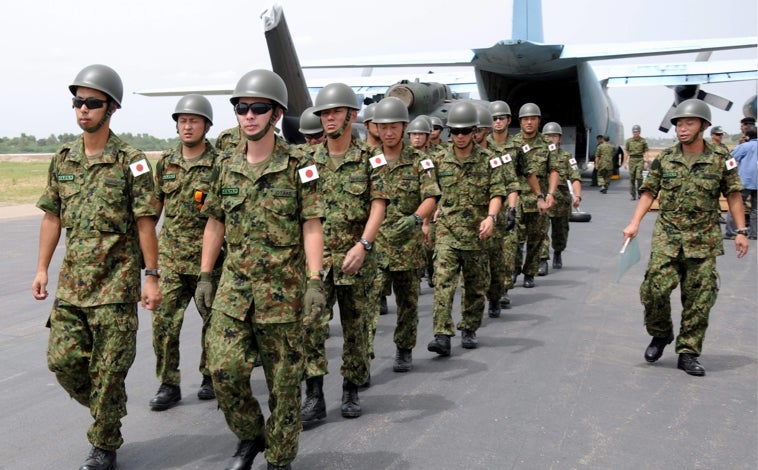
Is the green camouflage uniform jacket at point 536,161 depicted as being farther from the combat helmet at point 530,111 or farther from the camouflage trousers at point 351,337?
the camouflage trousers at point 351,337

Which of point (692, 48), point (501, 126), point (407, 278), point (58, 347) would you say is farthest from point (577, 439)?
point (692, 48)

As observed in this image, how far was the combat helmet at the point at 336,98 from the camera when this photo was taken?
15.2 ft

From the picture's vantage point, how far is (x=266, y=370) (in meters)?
3.62

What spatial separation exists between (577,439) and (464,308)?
7.51ft

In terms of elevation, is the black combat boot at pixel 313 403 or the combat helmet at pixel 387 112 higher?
the combat helmet at pixel 387 112

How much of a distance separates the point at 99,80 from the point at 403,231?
8.08ft

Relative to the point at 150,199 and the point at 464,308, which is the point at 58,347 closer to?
the point at 150,199

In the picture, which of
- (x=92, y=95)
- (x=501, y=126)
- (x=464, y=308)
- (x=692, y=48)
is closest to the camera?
(x=92, y=95)

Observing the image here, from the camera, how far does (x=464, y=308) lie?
6422mm

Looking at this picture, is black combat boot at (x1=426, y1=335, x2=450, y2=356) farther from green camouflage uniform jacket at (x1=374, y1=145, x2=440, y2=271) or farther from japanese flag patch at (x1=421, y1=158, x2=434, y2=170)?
japanese flag patch at (x1=421, y1=158, x2=434, y2=170)

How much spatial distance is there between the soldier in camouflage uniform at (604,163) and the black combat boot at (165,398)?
764 inches

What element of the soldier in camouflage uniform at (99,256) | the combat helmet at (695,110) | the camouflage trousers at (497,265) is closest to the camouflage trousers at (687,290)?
the combat helmet at (695,110)

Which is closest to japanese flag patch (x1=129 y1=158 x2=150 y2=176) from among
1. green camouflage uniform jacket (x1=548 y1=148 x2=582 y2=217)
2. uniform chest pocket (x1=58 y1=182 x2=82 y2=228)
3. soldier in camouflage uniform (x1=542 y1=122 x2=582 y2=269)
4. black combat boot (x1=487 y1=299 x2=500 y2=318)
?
uniform chest pocket (x1=58 y1=182 x2=82 y2=228)

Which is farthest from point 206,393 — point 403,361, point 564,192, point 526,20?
point 526,20
